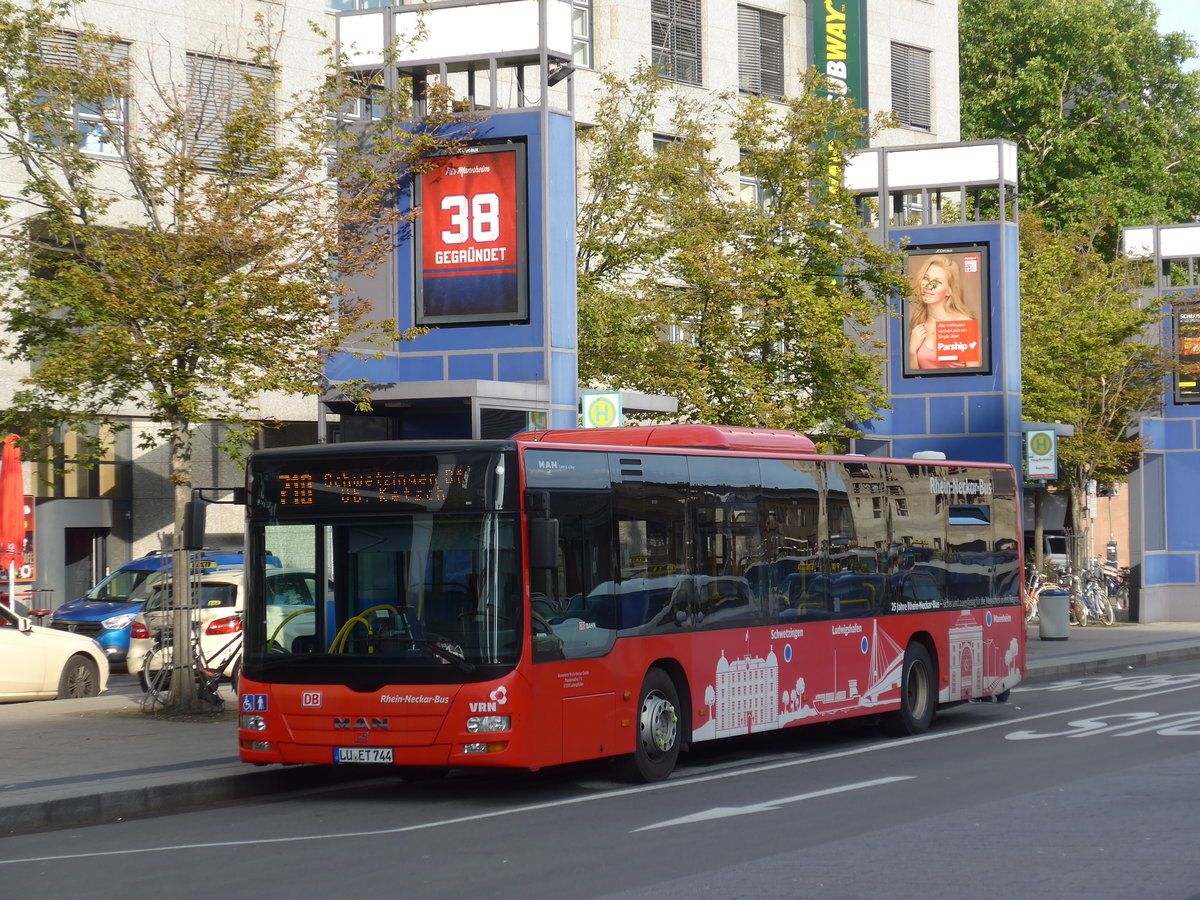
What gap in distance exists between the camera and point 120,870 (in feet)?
32.1

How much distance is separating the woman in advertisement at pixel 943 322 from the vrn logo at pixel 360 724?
2133cm

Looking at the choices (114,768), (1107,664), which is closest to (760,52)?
(1107,664)

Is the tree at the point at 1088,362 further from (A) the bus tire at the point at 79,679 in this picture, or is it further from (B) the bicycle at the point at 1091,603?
(A) the bus tire at the point at 79,679

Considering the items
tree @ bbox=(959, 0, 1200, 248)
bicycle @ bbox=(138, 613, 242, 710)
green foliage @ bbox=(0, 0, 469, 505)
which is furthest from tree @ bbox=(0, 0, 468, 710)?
tree @ bbox=(959, 0, 1200, 248)

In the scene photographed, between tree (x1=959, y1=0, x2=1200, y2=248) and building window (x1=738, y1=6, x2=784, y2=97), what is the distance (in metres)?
18.1

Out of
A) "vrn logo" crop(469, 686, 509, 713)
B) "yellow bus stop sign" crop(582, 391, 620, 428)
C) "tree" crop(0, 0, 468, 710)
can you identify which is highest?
"tree" crop(0, 0, 468, 710)

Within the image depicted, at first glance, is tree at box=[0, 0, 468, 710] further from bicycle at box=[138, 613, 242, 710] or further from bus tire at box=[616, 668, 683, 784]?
bus tire at box=[616, 668, 683, 784]

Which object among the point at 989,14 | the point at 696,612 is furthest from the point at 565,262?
the point at 989,14

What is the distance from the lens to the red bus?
12.5 meters

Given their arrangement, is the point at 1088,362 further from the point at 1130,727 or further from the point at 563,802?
the point at 563,802

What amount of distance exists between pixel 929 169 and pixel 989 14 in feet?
109

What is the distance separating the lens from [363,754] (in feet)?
41.3

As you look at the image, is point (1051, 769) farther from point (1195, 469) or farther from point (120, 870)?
point (1195, 469)

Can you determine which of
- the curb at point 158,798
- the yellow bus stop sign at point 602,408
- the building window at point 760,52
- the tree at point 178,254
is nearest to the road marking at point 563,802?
the curb at point 158,798
